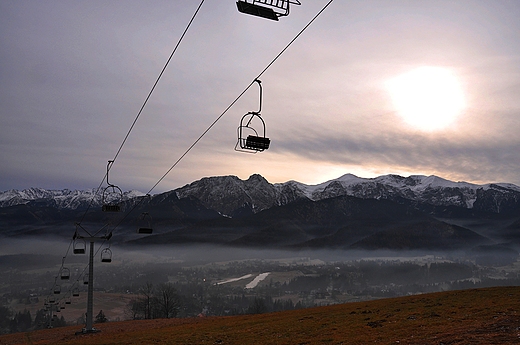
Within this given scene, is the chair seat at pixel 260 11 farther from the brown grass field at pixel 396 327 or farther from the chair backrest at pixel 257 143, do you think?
the brown grass field at pixel 396 327

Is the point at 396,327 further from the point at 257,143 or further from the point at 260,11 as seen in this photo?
the point at 260,11

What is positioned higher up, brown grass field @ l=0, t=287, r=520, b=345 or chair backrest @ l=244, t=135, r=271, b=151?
chair backrest @ l=244, t=135, r=271, b=151

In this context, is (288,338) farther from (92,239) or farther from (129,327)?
(129,327)

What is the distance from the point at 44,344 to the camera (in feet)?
199

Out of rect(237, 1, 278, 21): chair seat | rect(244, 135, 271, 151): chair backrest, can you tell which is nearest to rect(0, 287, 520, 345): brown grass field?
rect(244, 135, 271, 151): chair backrest

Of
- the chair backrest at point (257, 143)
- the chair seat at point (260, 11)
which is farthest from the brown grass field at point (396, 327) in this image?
the chair seat at point (260, 11)

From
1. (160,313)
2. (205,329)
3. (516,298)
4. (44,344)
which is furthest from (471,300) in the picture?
(160,313)

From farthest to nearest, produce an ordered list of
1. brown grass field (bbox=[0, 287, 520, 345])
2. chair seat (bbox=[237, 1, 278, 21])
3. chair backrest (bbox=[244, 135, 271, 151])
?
brown grass field (bbox=[0, 287, 520, 345]) → chair backrest (bbox=[244, 135, 271, 151]) → chair seat (bbox=[237, 1, 278, 21])

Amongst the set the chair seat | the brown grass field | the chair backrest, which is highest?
the chair seat

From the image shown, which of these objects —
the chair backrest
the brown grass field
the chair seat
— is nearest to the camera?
the chair seat

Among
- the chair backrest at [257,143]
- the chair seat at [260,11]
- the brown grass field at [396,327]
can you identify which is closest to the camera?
the chair seat at [260,11]

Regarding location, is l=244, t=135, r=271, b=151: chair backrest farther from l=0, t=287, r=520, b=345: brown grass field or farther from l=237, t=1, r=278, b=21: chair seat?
l=0, t=287, r=520, b=345: brown grass field

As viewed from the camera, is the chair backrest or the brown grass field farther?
the brown grass field

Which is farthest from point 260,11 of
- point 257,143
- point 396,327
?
point 396,327
